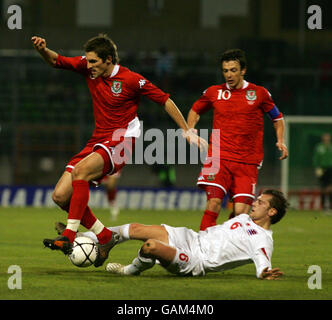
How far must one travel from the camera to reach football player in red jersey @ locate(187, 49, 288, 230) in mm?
8227

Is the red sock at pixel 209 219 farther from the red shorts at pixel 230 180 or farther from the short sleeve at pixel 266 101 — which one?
the short sleeve at pixel 266 101

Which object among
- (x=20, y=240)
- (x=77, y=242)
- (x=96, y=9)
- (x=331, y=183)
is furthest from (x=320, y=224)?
(x=96, y=9)

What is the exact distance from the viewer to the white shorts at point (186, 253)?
6484 millimetres

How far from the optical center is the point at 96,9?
30.4 meters

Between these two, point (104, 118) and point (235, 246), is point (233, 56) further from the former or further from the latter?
point (235, 246)

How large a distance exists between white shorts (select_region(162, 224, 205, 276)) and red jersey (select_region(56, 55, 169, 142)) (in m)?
1.27

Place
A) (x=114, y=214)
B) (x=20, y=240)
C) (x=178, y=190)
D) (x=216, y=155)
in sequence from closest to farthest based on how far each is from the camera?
(x=216, y=155)
(x=20, y=240)
(x=114, y=214)
(x=178, y=190)

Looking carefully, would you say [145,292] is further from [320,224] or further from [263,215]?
[320,224]

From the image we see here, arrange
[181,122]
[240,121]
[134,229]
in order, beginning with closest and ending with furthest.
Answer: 1. [134,229]
2. [181,122]
3. [240,121]

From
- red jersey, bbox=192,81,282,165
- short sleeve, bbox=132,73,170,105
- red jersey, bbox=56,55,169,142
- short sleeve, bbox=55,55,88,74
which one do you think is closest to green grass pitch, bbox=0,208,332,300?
red jersey, bbox=192,81,282,165

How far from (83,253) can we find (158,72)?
51.1 feet

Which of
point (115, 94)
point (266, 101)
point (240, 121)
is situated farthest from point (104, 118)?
point (266, 101)

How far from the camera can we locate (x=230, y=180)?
8328 mm

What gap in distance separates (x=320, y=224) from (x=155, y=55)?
1237 centimetres
